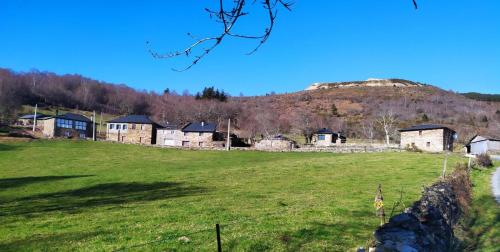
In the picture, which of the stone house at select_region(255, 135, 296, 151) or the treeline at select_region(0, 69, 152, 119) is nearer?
the stone house at select_region(255, 135, 296, 151)

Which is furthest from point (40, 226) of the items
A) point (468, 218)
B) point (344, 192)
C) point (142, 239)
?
point (468, 218)

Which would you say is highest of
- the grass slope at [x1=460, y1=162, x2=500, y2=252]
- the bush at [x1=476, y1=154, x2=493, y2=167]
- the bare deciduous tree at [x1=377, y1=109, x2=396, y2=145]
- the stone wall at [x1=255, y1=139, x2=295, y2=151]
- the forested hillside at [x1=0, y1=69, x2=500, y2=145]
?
the forested hillside at [x1=0, y1=69, x2=500, y2=145]

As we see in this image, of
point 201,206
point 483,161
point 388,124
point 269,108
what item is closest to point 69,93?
Answer: point 269,108

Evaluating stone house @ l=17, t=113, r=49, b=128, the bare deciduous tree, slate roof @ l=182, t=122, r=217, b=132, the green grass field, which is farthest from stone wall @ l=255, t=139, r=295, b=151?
stone house @ l=17, t=113, r=49, b=128

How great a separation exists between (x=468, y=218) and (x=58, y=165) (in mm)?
41591

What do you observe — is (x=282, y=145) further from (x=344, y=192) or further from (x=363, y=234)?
(x=363, y=234)

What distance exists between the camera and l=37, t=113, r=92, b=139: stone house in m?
95.4

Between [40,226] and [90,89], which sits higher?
[90,89]

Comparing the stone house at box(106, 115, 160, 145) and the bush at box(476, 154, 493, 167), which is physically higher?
the stone house at box(106, 115, 160, 145)

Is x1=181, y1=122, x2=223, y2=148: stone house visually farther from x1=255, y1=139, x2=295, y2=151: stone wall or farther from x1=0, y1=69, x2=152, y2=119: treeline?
x1=0, y1=69, x2=152, y2=119: treeline

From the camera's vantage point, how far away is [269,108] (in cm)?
17350

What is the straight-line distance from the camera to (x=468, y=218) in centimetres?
2017

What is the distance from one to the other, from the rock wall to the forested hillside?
8487 cm

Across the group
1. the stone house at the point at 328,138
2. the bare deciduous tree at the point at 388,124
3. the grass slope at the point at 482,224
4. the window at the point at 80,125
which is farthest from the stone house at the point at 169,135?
the grass slope at the point at 482,224
